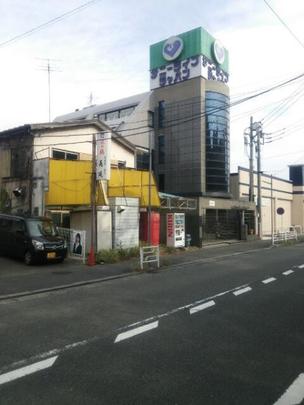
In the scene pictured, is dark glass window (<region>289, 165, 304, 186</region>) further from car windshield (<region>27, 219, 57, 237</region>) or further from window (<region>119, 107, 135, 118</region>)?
car windshield (<region>27, 219, 57, 237</region>)

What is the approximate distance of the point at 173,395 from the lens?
14.5 feet

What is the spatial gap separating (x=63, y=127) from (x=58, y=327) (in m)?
18.6

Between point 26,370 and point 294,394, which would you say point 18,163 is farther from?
point 294,394

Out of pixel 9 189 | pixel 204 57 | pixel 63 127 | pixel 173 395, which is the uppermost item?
pixel 204 57

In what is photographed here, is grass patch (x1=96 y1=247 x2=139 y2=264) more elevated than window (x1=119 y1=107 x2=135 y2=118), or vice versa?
window (x1=119 y1=107 x2=135 y2=118)

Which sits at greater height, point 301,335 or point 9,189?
point 9,189

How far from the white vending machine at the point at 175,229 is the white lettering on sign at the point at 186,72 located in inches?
799

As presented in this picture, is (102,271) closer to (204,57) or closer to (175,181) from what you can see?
(175,181)

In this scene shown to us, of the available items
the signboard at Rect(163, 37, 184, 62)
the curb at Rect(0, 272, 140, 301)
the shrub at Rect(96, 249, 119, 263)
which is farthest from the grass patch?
the signboard at Rect(163, 37, 184, 62)

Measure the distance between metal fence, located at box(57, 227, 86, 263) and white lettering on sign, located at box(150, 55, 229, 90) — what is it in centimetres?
2660

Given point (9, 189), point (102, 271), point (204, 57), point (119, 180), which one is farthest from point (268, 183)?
point (102, 271)

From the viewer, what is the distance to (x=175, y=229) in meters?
24.4

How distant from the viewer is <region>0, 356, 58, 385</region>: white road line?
4.86 metres

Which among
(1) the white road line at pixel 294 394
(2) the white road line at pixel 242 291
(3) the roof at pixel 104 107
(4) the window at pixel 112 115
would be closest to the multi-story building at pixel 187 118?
(3) the roof at pixel 104 107
